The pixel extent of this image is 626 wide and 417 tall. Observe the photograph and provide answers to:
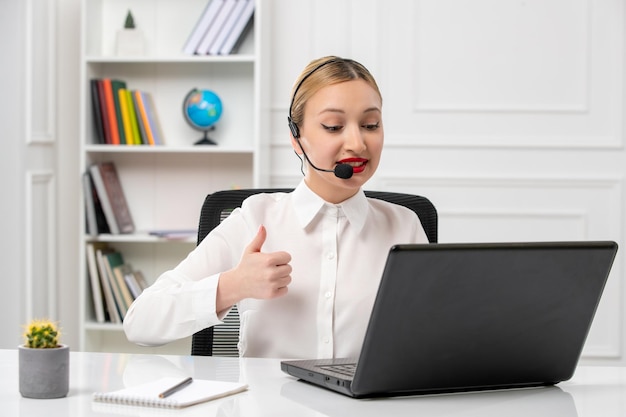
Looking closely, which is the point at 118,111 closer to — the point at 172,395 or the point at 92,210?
the point at 92,210

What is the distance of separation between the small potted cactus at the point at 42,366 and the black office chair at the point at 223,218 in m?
0.56

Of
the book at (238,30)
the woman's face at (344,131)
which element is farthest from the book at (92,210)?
the woman's face at (344,131)

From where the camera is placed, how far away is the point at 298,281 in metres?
1.59

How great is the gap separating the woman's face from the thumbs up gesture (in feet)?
0.71

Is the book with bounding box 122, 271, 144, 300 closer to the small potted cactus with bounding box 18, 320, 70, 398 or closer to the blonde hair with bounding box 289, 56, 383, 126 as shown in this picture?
the blonde hair with bounding box 289, 56, 383, 126

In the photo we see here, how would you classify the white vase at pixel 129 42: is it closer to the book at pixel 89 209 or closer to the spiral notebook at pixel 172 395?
the book at pixel 89 209

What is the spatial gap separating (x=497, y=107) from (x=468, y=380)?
8.24ft

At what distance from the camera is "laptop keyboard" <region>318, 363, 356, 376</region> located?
4.04 ft

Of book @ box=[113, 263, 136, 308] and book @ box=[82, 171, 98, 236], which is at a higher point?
book @ box=[82, 171, 98, 236]

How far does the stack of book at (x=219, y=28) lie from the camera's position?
3484mm

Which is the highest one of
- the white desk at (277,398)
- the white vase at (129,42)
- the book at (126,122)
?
the white vase at (129,42)

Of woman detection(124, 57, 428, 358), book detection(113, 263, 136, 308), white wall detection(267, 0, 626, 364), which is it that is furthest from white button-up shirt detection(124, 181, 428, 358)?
book detection(113, 263, 136, 308)

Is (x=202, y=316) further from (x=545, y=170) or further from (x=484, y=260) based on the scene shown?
(x=545, y=170)

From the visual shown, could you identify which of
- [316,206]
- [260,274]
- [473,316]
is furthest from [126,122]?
[473,316]
